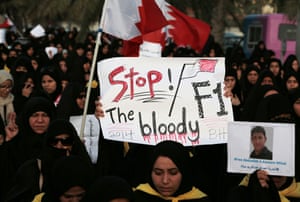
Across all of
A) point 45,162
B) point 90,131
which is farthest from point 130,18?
point 45,162

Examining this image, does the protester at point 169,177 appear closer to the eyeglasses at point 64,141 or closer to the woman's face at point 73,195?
the woman's face at point 73,195

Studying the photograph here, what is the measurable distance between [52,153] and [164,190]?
110cm

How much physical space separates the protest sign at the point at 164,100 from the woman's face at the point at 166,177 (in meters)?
1.36

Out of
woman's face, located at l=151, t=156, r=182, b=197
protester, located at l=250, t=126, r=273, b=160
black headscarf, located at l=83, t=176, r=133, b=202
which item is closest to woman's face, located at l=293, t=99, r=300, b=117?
protester, located at l=250, t=126, r=273, b=160

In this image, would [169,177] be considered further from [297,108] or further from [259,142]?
[297,108]

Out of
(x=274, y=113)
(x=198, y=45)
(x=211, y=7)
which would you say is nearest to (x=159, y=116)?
(x=274, y=113)

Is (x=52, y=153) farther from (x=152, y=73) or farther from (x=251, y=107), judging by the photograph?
(x=251, y=107)

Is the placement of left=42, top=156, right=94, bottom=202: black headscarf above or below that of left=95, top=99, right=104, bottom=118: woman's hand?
below

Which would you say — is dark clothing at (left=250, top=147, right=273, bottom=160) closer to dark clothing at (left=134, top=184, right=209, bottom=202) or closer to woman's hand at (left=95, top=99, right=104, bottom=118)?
dark clothing at (left=134, top=184, right=209, bottom=202)

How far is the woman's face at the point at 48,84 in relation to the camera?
9.63 metres

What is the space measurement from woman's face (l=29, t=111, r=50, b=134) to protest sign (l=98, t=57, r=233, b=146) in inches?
20.1

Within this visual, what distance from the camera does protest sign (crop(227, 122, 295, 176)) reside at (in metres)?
5.38

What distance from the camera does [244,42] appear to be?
1110 inches

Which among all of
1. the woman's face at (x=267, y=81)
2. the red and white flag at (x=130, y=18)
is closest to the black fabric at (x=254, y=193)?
the red and white flag at (x=130, y=18)
